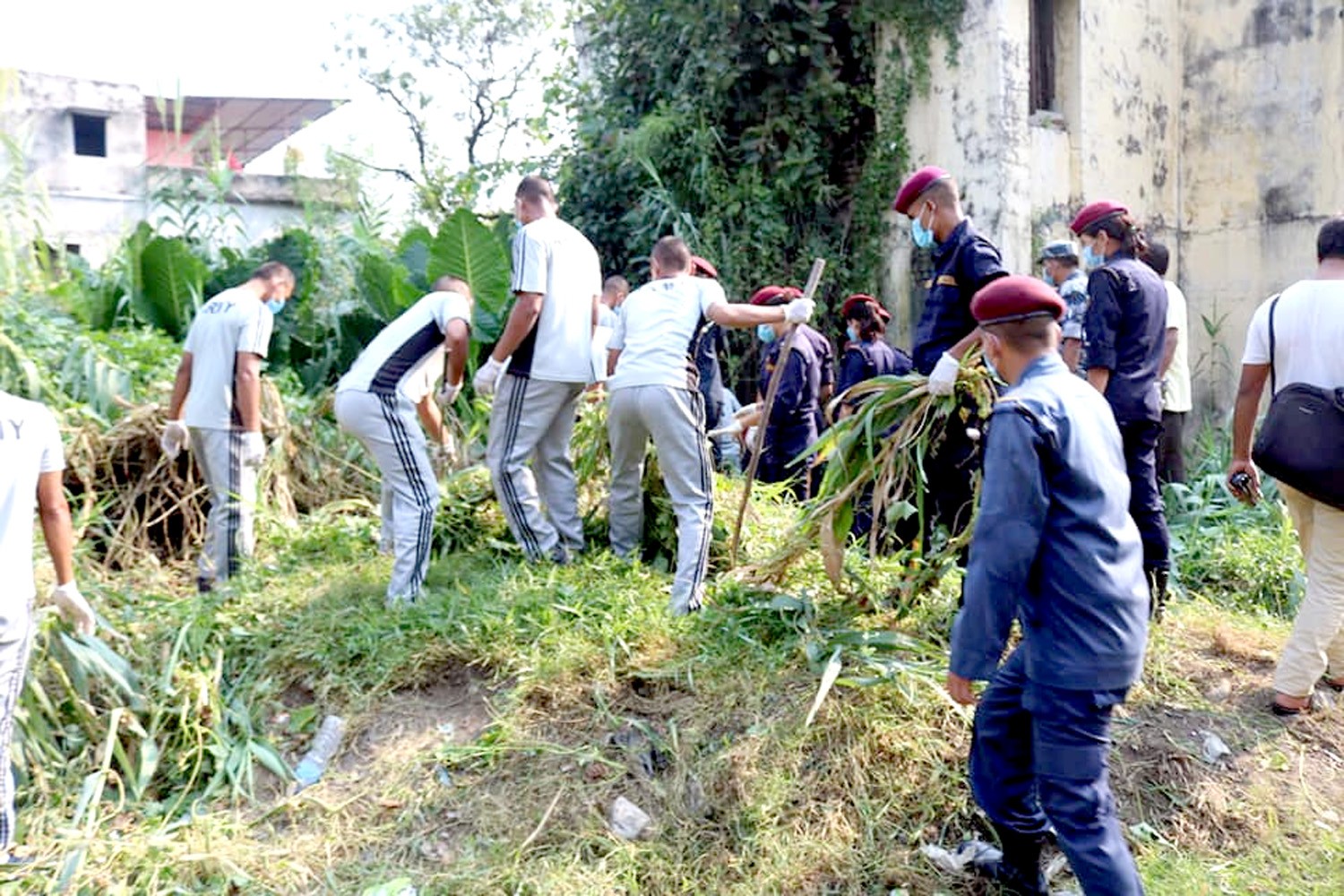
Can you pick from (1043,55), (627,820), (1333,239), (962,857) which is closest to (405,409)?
(627,820)

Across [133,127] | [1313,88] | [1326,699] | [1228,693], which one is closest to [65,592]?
[1228,693]

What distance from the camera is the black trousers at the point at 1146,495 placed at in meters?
5.26

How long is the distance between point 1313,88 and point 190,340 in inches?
336

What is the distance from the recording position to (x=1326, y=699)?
15.5ft

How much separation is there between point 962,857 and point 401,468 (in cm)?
297

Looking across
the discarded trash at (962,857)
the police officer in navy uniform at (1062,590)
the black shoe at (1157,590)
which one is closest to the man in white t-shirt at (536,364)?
the discarded trash at (962,857)

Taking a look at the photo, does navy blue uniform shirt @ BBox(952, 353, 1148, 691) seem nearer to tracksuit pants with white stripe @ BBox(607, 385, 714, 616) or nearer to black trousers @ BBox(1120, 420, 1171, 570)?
tracksuit pants with white stripe @ BBox(607, 385, 714, 616)

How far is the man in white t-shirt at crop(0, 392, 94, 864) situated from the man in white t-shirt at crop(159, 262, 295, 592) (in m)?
2.28

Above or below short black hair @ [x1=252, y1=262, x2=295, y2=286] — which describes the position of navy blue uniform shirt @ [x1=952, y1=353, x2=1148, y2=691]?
below

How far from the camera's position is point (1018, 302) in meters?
3.37

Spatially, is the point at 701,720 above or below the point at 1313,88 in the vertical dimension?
below

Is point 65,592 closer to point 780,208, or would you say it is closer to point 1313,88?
point 780,208

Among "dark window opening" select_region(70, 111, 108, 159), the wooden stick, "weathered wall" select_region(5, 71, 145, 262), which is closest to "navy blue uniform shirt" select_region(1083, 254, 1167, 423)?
the wooden stick

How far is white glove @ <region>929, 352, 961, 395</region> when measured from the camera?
4633 millimetres
